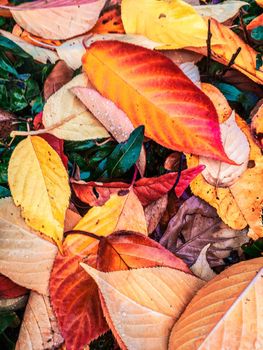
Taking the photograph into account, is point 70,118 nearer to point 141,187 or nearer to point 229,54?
point 141,187

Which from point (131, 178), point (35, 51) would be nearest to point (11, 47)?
point (35, 51)

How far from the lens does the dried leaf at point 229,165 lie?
910 millimetres

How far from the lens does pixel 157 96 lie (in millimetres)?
898

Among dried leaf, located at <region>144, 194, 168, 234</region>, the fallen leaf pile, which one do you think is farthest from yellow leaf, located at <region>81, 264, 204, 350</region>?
dried leaf, located at <region>144, 194, 168, 234</region>

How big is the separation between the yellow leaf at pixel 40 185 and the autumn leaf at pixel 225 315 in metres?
0.25

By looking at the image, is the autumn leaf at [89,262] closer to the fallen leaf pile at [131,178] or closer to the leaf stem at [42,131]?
the fallen leaf pile at [131,178]

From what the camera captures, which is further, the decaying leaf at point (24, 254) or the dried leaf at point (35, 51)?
the dried leaf at point (35, 51)

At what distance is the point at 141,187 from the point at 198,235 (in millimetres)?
148

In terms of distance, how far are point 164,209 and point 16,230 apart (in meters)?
0.27

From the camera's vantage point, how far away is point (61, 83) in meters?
1.00

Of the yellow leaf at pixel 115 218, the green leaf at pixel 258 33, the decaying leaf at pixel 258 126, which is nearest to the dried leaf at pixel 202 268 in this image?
the yellow leaf at pixel 115 218

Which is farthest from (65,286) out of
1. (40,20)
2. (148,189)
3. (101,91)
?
(40,20)

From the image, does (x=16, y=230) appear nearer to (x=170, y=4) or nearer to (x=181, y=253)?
(x=181, y=253)

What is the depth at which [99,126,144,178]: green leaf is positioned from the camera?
897 mm
